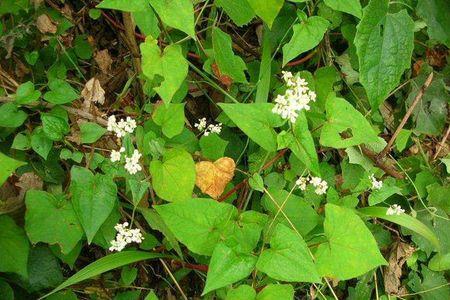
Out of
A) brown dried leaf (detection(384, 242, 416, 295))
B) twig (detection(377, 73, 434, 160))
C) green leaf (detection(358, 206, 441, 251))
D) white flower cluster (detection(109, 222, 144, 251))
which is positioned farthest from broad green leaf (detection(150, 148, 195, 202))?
brown dried leaf (detection(384, 242, 416, 295))

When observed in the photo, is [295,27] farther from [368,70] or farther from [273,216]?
[273,216]

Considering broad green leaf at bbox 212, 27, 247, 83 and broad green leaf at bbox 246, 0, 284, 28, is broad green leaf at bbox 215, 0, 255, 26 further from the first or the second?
broad green leaf at bbox 246, 0, 284, 28

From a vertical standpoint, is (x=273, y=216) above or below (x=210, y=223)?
A: below

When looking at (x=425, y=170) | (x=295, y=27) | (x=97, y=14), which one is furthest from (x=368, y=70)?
(x=97, y=14)

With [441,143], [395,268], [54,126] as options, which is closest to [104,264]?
[54,126]

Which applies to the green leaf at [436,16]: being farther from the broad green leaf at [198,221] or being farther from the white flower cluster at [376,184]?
Answer: the broad green leaf at [198,221]

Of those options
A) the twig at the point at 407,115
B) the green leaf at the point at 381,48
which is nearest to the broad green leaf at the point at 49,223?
A: the green leaf at the point at 381,48
